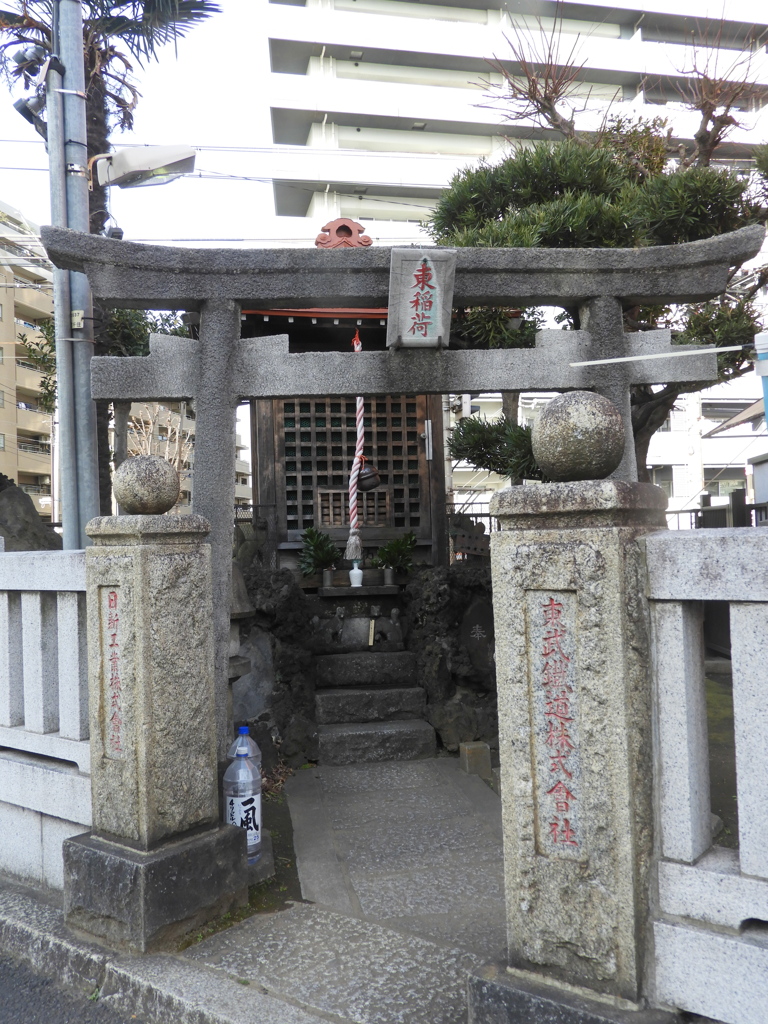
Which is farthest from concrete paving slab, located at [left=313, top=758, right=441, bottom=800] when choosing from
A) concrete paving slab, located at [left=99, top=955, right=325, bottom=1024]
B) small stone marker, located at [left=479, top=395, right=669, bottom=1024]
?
small stone marker, located at [left=479, top=395, right=669, bottom=1024]

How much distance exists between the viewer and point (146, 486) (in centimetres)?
349

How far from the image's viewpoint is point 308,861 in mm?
4551

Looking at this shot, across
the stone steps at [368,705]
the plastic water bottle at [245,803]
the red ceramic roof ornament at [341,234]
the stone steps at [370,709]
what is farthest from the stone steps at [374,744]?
the red ceramic roof ornament at [341,234]

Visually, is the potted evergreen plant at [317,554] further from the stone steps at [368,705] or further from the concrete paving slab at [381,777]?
the concrete paving slab at [381,777]

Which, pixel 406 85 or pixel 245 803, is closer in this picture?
pixel 245 803

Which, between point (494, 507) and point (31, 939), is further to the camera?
point (31, 939)

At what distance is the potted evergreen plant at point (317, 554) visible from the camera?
8.41 m

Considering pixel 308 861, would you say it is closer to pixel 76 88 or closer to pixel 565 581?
pixel 565 581

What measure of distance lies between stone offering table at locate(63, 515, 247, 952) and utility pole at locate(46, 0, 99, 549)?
245cm

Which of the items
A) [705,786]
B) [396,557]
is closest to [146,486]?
[705,786]

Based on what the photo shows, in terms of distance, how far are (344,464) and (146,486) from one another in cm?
612

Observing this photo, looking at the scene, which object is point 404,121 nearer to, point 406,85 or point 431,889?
point 406,85

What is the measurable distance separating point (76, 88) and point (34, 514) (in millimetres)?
4507

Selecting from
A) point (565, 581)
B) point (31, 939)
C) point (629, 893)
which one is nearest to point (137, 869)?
point (31, 939)
